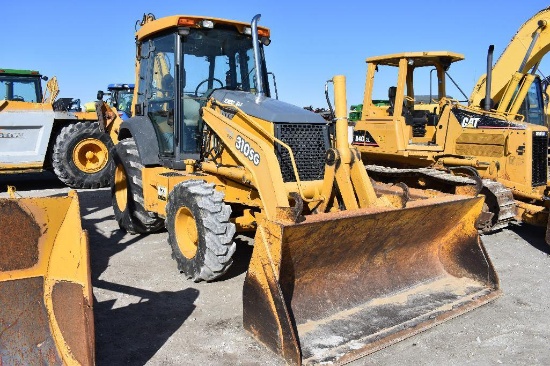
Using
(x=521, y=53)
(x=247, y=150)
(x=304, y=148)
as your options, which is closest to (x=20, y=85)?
(x=247, y=150)

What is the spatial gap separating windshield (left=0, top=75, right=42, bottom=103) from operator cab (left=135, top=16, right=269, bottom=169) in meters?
6.74

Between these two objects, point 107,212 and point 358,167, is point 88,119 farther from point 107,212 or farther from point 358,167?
point 358,167

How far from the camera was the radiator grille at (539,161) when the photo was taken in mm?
7363

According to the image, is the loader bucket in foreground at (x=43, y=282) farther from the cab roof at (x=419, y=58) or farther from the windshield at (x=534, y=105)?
the windshield at (x=534, y=105)

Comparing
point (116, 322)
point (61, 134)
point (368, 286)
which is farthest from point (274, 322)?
point (61, 134)

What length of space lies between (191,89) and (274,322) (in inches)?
125

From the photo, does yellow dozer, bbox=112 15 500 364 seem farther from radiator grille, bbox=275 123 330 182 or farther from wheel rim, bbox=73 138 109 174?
wheel rim, bbox=73 138 109 174

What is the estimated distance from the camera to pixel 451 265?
4.84 metres

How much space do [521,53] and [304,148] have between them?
5640 millimetres

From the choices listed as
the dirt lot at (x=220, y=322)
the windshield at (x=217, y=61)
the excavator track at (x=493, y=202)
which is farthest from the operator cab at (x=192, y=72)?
the excavator track at (x=493, y=202)

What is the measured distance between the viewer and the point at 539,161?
7.41 metres

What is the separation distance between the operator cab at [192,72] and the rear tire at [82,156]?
523 centimetres

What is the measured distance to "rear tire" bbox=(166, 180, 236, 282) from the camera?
15.1ft

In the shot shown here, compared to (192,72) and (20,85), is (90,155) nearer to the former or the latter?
(20,85)
